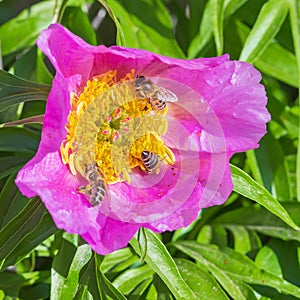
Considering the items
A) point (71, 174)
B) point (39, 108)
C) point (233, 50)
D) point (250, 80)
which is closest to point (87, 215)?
point (71, 174)

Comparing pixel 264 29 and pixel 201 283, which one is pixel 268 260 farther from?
pixel 264 29

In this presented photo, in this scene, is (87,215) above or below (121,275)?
above

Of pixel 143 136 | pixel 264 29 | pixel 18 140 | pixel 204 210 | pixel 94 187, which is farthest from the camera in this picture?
pixel 204 210

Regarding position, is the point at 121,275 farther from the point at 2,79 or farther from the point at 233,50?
the point at 233,50

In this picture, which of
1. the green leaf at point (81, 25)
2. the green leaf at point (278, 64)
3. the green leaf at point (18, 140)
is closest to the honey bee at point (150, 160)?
the green leaf at point (18, 140)

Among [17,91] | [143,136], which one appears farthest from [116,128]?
[17,91]

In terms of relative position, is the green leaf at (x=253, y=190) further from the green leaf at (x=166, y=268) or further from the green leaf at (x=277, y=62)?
the green leaf at (x=277, y=62)

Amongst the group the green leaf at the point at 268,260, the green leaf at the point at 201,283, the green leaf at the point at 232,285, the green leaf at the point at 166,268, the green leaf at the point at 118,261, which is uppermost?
the green leaf at the point at 166,268
